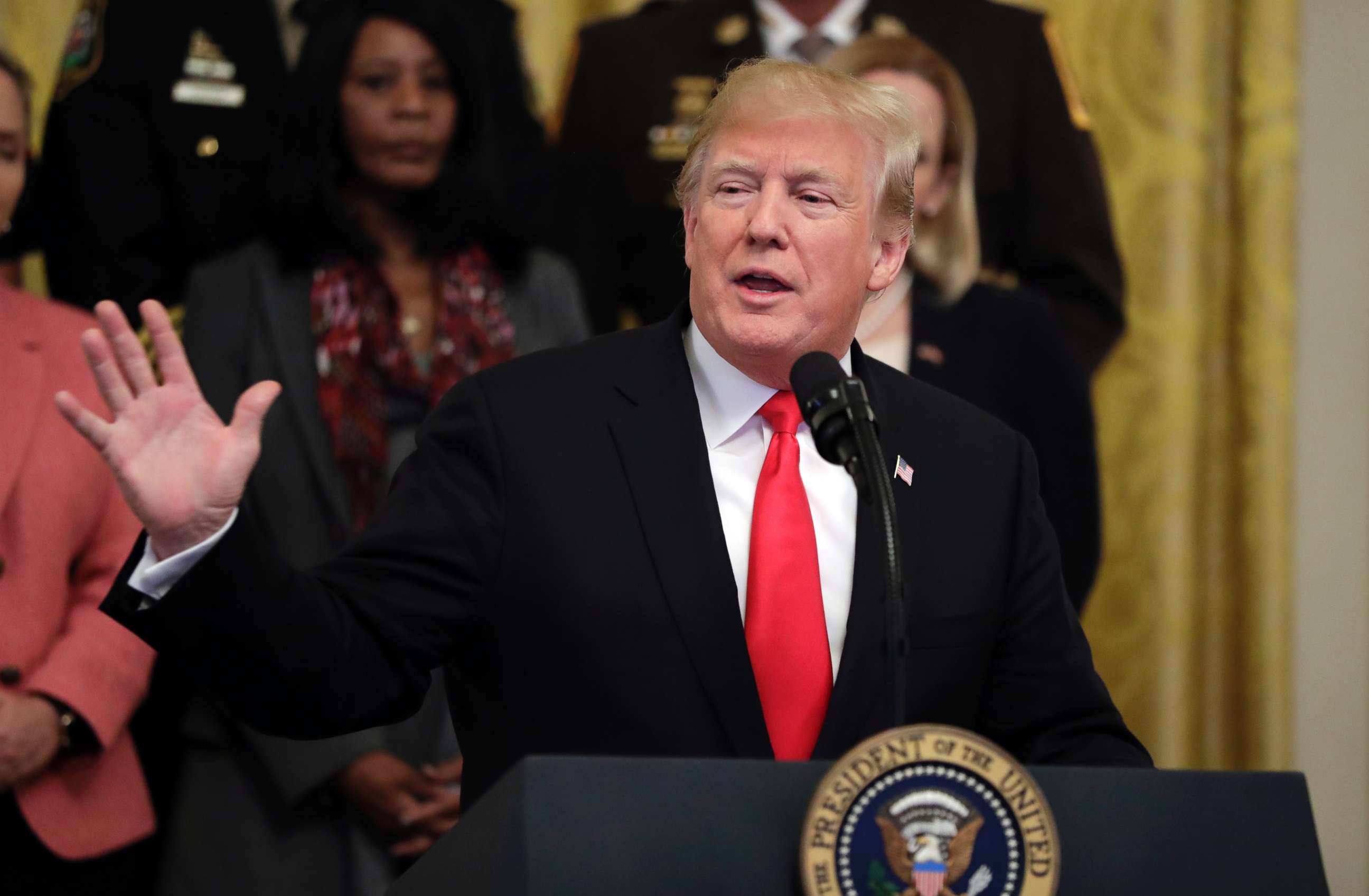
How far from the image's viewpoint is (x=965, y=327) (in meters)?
3.43

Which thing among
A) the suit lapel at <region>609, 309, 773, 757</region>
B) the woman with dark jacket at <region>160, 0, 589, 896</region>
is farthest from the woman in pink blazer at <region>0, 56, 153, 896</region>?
the suit lapel at <region>609, 309, 773, 757</region>

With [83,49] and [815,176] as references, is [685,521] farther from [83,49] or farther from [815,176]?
[83,49]

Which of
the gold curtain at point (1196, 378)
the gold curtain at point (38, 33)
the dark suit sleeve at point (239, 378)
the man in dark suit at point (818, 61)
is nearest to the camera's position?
the dark suit sleeve at point (239, 378)

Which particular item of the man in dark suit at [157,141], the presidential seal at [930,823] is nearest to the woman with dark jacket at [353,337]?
the man in dark suit at [157,141]

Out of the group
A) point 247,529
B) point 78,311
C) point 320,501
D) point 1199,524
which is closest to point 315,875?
point 320,501

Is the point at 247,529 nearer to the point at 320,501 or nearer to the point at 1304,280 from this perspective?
the point at 320,501

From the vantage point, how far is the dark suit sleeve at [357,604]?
1.54m

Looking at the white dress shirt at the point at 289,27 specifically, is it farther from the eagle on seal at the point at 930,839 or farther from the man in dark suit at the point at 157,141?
the eagle on seal at the point at 930,839

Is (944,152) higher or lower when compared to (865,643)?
higher

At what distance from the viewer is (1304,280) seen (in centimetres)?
403

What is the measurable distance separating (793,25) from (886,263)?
161 centimetres

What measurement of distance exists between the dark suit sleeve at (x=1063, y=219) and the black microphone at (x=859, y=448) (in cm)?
228

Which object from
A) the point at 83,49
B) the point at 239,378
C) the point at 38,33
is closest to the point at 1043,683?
the point at 239,378

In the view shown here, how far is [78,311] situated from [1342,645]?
9.68 ft
